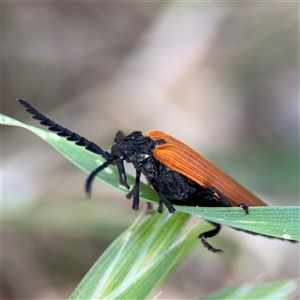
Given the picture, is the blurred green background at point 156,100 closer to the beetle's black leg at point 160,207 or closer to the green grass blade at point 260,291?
the green grass blade at point 260,291

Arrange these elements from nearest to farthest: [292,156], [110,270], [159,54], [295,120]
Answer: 1. [110,270]
2. [292,156]
3. [295,120]
4. [159,54]

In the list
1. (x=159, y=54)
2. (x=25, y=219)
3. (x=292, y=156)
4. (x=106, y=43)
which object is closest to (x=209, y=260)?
(x=292, y=156)

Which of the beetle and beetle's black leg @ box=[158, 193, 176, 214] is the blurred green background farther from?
beetle's black leg @ box=[158, 193, 176, 214]

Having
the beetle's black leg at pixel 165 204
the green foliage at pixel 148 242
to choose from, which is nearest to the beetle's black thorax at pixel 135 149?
the green foliage at pixel 148 242

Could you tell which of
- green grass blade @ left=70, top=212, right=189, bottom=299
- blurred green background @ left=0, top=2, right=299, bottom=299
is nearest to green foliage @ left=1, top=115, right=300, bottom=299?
green grass blade @ left=70, top=212, right=189, bottom=299

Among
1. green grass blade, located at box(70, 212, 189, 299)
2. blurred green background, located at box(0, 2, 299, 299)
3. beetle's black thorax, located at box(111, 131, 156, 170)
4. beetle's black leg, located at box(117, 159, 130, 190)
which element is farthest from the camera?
blurred green background, located at box(0, 2, 299, 299)

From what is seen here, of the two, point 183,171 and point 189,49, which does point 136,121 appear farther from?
point 183,171

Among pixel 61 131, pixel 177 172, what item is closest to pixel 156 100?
pixel 177 172

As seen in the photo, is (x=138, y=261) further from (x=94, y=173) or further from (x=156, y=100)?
(x=156, y=100)
